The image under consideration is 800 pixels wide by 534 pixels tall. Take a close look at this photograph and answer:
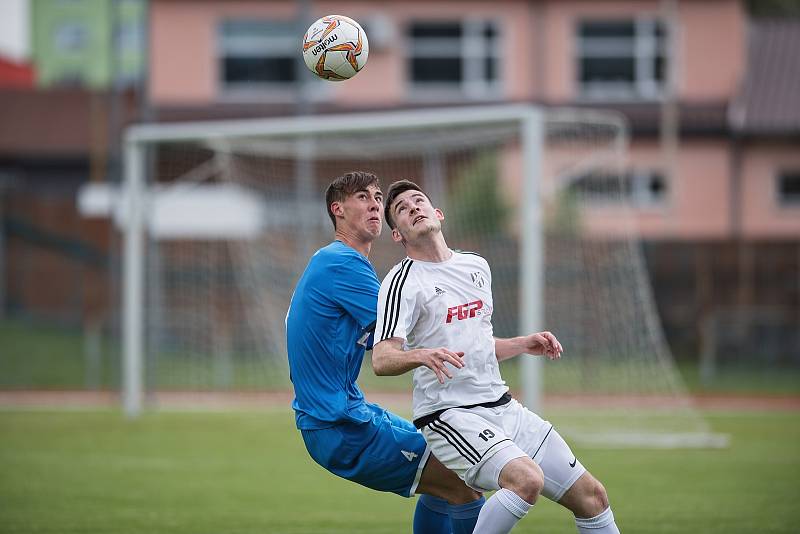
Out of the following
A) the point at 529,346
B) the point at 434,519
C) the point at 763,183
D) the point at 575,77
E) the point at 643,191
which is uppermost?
the point at 575,77

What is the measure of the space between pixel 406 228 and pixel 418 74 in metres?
25.2

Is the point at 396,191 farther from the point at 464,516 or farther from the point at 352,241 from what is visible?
the point at 464,516

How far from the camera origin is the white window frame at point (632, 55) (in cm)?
3034

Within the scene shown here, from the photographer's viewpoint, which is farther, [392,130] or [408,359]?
[392,130]

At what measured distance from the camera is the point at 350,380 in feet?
20.2

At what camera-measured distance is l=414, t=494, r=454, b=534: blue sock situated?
6.24 metres

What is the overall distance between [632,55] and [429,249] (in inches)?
1014

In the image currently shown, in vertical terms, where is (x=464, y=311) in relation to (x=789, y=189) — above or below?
below

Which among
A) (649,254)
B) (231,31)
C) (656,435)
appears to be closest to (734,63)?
(649,254)

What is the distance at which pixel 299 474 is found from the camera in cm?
1160

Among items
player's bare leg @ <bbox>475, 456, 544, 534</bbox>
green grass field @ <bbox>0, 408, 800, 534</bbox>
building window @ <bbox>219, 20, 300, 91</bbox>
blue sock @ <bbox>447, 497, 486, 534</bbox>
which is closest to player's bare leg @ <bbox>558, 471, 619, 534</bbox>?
→ player's bare leg @ <bbox>475, 456, 544, 534</bbox>

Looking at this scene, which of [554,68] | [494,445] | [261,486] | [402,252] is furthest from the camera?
[554,68]

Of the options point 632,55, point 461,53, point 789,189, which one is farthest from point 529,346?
point 789,189

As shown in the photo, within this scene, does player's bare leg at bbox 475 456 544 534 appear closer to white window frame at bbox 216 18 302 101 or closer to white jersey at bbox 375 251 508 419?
white jersey at bbox 375 251 508 419
